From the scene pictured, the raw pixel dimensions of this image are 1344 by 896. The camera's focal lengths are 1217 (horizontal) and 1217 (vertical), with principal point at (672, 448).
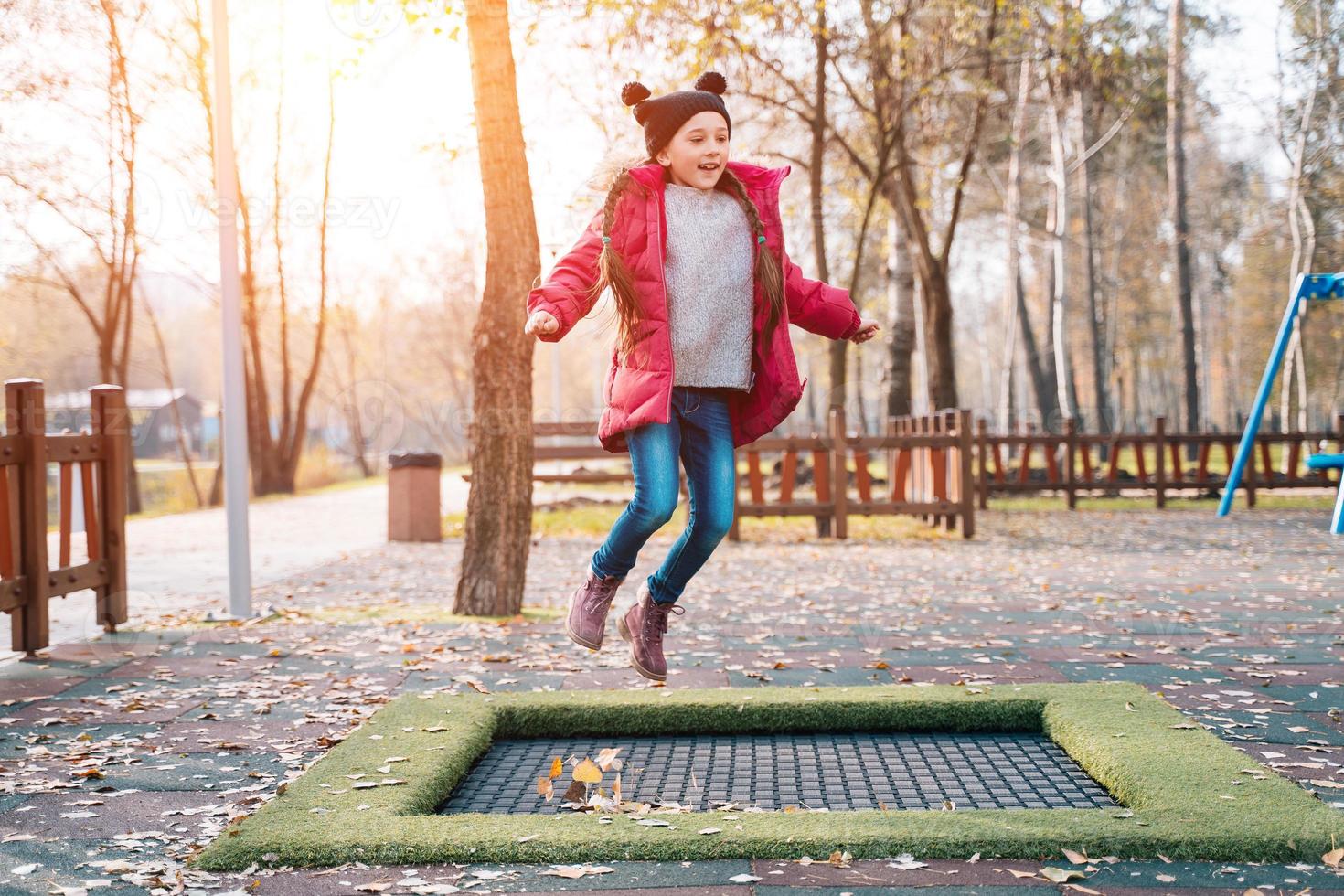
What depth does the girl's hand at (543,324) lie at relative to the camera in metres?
3.43

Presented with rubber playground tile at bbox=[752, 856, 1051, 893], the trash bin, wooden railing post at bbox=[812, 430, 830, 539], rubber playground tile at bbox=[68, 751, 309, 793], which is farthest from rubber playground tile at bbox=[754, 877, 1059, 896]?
the trash bin

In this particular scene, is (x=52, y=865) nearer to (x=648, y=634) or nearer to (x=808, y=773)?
(x=648, y=634)

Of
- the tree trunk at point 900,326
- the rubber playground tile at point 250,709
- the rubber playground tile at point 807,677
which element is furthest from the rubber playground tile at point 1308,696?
the tree trunk at point 900,326

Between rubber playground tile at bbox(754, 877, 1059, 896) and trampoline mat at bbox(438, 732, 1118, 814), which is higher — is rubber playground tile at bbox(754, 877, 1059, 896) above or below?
above

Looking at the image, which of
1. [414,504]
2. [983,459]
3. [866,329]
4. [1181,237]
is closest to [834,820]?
[866,329]

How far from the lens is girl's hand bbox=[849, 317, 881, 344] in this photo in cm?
396

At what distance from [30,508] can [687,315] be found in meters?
3.73

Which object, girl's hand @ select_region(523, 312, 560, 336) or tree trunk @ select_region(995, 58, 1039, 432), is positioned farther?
tree trunk @ select_region(995, 58, 1039, 432)

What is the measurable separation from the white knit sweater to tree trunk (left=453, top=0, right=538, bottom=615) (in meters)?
3.16

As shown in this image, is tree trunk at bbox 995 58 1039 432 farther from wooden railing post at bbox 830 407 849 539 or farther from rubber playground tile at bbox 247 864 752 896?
rubber playground tile at bbox 247 864 752 896

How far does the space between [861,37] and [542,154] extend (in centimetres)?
470

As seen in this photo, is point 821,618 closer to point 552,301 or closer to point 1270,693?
point 1270,693

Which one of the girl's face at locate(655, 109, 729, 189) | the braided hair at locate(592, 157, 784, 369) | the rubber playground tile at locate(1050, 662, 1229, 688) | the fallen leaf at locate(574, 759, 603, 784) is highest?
the girl's face at locate(655, 109, 729, 189)

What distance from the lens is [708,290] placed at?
12.6 feet
